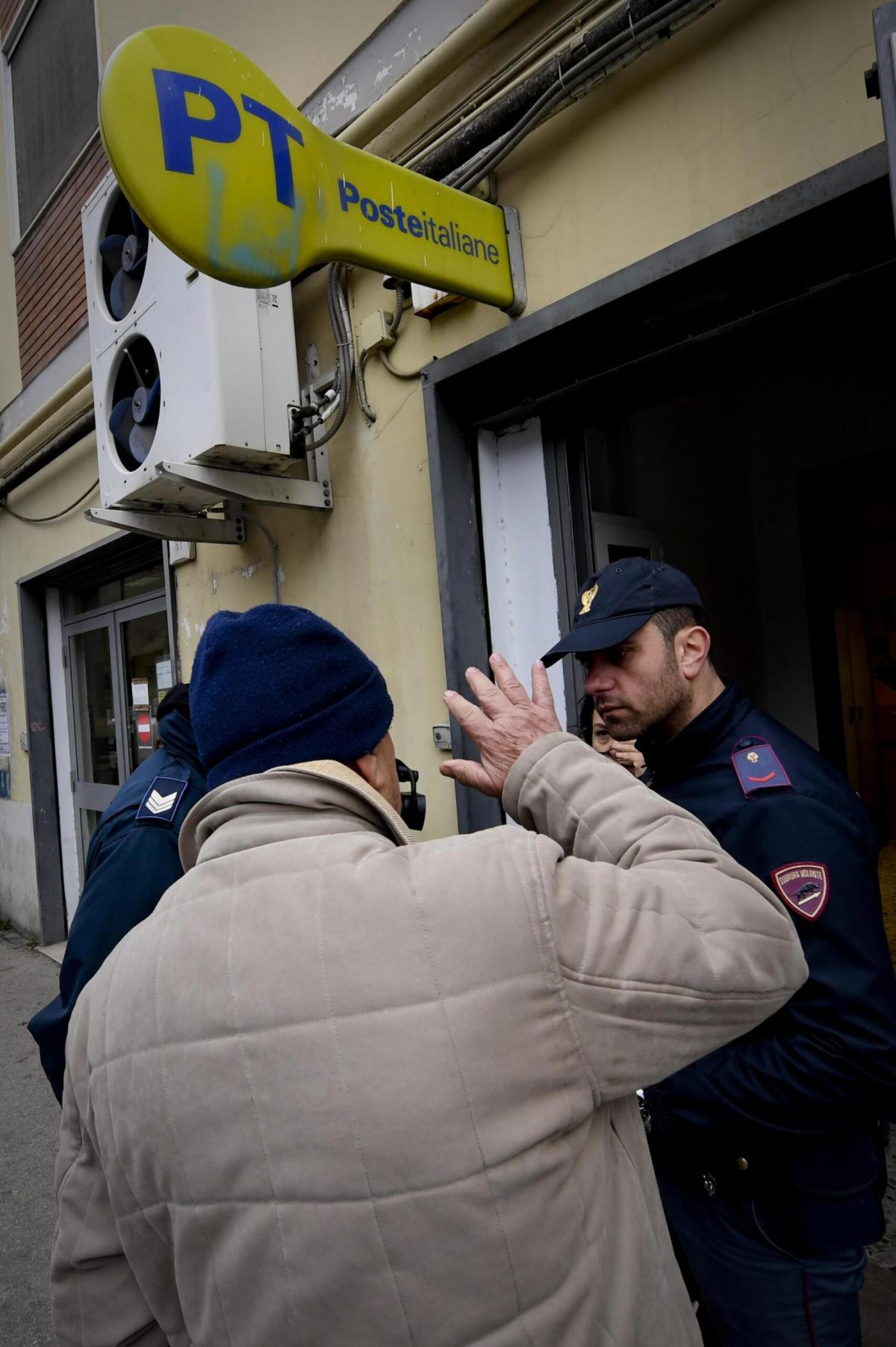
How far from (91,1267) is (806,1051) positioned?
1.07 metres

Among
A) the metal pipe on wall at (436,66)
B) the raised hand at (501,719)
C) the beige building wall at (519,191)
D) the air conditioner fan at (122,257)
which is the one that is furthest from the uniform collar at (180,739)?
the air conditioner fan at (122,257)

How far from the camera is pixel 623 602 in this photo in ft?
5.52

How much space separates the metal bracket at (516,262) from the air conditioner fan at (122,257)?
1.74 meters

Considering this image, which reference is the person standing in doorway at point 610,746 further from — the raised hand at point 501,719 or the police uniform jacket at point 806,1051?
the raised hand at point 501,719

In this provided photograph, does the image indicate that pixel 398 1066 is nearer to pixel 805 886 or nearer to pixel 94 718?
pixel 805 886

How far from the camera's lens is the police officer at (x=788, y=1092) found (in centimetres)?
133

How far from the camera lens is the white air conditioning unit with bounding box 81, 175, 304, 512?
3.03 meters

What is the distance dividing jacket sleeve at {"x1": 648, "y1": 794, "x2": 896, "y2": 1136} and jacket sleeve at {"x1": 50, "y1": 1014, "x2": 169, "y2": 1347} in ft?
2.95

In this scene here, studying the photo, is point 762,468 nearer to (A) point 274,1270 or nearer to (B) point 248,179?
(B) point 248,179

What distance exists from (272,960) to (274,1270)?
308 millimetres

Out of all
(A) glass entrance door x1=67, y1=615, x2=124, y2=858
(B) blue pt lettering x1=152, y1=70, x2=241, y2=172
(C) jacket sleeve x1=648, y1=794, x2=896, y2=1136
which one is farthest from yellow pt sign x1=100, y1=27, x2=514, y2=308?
(A) glass entrance door x1=67, y1=615, x2=124, y2=858

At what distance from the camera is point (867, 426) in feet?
15.6

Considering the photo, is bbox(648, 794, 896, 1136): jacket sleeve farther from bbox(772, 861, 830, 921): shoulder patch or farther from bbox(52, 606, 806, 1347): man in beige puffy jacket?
bbox(52, 606, 806, 1347): man in beige puffy jacket

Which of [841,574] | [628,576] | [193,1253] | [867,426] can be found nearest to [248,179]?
[628,576]
